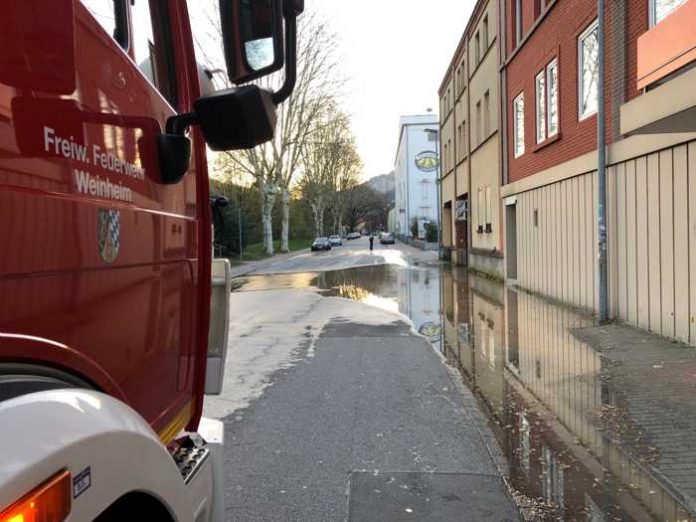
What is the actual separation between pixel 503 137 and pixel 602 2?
9.03 m

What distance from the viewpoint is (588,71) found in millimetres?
12352

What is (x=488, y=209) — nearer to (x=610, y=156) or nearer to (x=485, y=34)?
(x=485, y=34)

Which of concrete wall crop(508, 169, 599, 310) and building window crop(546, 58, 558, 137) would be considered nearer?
concrete wall crop(508, 169, 599, 310)

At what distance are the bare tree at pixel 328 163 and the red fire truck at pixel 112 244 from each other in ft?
141

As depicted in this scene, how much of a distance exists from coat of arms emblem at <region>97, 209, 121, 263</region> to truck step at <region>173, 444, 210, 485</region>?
0.82 metres

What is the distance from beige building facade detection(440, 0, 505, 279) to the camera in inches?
822

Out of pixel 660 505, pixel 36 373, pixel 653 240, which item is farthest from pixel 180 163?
pixel 653 240

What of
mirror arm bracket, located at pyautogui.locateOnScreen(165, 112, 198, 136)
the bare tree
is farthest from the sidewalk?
the bare tree

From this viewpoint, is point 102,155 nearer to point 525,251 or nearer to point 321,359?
point 321,359

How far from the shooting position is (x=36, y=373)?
1.36 m

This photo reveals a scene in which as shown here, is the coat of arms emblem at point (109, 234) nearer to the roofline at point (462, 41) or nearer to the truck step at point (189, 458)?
the truck step at point (189, 458)

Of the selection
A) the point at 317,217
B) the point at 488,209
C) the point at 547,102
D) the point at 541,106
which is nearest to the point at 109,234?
the point at 547,102

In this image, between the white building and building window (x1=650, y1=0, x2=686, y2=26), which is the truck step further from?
the white building

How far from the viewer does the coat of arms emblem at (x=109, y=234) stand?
1.73 m
